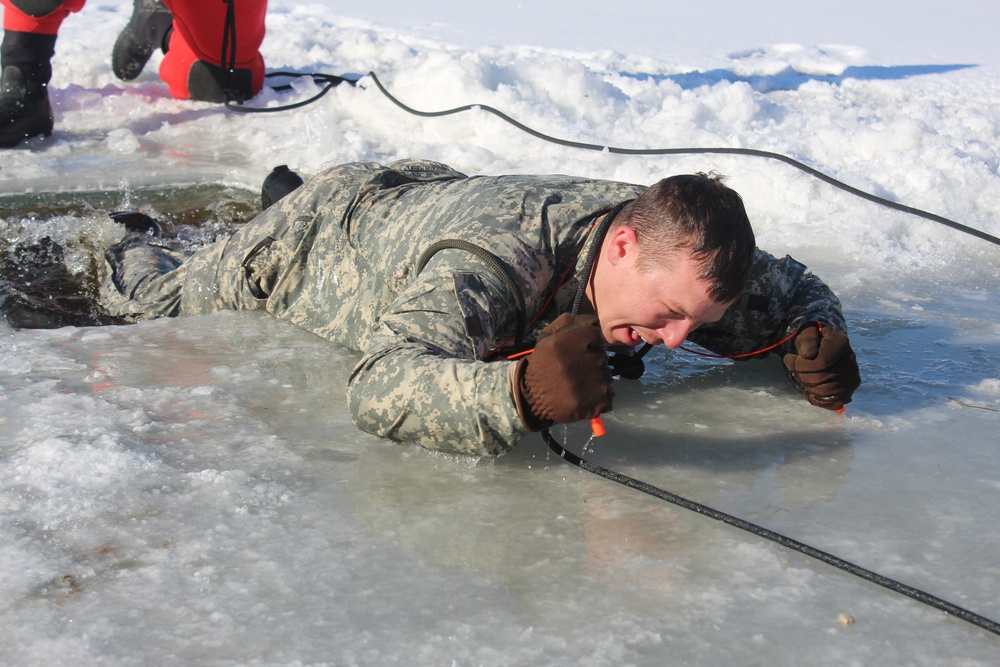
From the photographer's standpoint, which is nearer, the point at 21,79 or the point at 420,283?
the point at 420,283

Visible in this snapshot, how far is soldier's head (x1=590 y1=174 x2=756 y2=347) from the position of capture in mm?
2160

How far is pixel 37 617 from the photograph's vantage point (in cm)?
164

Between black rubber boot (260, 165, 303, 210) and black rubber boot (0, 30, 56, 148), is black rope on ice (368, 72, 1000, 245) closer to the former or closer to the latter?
black rubber boot (260, 165, 303, 210)

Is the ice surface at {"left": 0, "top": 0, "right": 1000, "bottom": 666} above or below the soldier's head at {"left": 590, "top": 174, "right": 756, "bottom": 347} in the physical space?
below

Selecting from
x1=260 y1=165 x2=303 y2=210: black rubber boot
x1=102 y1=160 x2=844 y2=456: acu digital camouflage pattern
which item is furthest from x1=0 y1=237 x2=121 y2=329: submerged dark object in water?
x1=260 y1=165 x2=303 y2=210: black rubber boot

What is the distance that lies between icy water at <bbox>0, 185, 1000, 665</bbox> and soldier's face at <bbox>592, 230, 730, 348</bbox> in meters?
0.28

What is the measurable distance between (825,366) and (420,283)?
3.37 feet

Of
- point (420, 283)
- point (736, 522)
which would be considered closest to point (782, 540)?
point (736, 522)

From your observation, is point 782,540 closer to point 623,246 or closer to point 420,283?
point 623,246

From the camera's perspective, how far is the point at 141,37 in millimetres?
5617

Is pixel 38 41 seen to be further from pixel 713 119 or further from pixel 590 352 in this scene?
pixel 590 352

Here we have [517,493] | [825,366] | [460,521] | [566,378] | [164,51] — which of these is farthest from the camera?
[164,51]

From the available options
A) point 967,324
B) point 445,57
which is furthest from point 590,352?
point 445,57

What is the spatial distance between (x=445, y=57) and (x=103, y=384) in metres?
3.80
